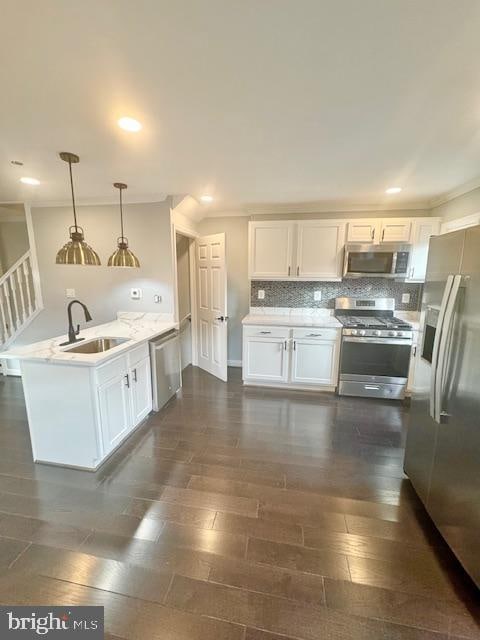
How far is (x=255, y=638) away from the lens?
113 centimetres

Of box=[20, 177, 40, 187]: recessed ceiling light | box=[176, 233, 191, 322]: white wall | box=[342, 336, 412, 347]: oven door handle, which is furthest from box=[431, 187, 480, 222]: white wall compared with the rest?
box=[20, 177, 40, 187]: recessed ceiling light

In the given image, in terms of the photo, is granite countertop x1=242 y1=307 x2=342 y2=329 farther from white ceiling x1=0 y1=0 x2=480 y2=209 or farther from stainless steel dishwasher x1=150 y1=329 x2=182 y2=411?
white ceiling x1=0 y1=0 x2=480 y2=209

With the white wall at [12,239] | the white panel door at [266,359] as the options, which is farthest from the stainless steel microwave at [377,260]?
the white wall at [12,239]

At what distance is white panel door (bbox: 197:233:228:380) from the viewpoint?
3.57m

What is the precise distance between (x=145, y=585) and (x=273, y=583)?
0.63m

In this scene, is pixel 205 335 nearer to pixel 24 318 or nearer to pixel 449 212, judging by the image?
pixel 24 318

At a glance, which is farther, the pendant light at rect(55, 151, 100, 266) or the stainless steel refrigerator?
the pendant light at rect(55, 151, 100, 266)

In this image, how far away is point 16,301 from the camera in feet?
12.3

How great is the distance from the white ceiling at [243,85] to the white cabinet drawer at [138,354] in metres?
1.64

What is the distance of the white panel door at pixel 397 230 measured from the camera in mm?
3357

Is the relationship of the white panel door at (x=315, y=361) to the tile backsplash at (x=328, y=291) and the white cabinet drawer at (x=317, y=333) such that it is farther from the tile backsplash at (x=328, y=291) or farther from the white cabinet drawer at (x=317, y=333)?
the tile backsplash at (x=328, y=291)

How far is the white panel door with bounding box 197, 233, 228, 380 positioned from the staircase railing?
2289 mm

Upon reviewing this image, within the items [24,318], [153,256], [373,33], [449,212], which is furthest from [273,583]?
[24,318]

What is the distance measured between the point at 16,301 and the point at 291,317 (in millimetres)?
3881
